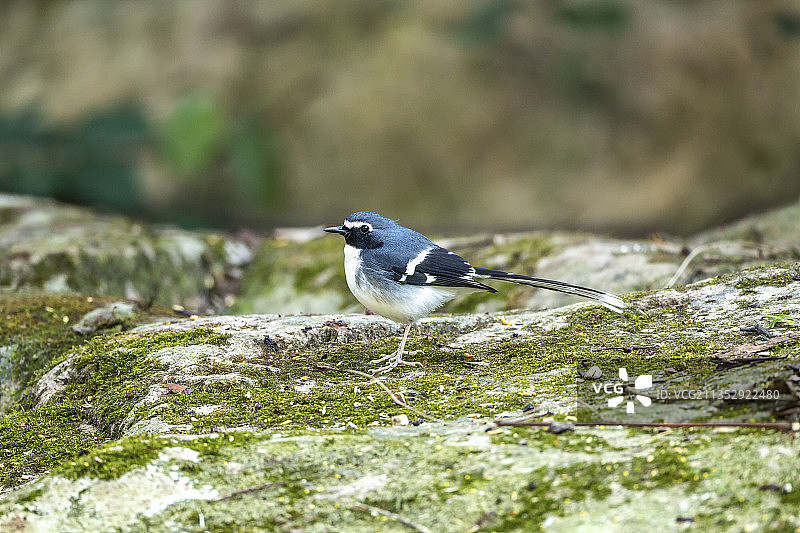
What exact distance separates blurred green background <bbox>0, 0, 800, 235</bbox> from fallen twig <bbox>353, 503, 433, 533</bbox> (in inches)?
377

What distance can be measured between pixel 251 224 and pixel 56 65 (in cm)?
449

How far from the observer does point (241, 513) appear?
2.30 m

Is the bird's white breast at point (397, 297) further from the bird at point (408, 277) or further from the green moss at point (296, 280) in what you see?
the green moss at point (296, 280)

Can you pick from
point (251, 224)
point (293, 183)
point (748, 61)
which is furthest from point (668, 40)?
point (251, 224)

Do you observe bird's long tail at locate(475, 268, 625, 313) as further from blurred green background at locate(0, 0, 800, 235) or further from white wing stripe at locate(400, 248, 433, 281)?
blurred green background at locate(0, 0, 800, 235)

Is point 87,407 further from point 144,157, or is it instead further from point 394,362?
point 144,157

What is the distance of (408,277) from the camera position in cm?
430

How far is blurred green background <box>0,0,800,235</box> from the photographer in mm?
11586

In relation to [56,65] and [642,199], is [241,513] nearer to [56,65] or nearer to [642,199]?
[642,199]

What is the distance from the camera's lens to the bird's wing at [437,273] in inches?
169

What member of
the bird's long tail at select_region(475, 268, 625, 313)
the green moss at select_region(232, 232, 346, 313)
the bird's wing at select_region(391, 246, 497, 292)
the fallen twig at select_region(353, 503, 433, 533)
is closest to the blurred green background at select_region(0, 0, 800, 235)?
the green moss at select_region(232, 232, 346, 313)

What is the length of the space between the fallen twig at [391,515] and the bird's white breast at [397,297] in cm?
199

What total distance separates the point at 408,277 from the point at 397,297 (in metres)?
0.14

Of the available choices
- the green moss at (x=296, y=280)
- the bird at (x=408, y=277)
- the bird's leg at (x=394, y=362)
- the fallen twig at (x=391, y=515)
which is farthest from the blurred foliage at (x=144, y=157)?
the fallen twig at (x=391, y=515)
